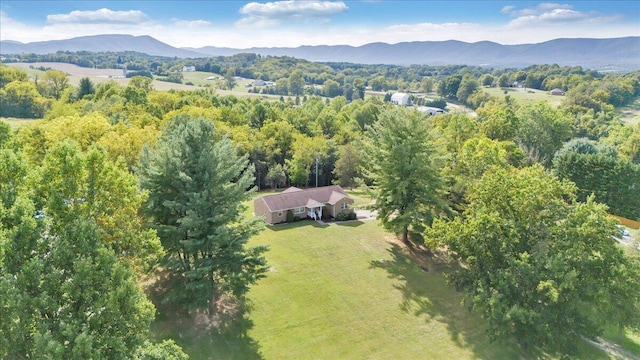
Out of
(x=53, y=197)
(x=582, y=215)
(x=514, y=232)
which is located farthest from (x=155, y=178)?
(x=582, y=215)

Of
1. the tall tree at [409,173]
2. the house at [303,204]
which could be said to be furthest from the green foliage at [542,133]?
the tall tree at [409,173]

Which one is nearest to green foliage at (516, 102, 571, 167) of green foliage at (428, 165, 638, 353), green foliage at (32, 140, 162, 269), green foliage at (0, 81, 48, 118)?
green foliage at (428, 165, 638, 353)

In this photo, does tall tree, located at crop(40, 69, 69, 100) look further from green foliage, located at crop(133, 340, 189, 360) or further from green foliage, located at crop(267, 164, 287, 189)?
green foliage, located at crop(133, 340, 189, 360)

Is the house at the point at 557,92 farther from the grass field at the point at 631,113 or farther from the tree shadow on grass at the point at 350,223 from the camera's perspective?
the tree shadow on grass at the point at 350,223

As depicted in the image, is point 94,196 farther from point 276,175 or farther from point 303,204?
point 276,175

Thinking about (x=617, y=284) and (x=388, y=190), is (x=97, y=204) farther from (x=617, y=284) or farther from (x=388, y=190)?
(x=617, y=284)

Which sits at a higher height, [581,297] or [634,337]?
[581,297]

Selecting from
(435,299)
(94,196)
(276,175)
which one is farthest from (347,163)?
(94,196)
